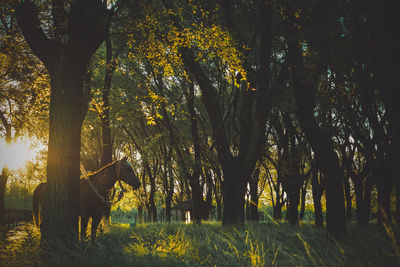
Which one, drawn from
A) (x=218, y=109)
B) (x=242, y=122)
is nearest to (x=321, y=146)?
(x=242, y=122)

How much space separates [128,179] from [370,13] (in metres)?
8.19

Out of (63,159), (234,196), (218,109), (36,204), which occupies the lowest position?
(36,204)

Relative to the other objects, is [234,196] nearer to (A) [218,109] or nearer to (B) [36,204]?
(A) [218,109]

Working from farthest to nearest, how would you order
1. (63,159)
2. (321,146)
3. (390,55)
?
1. (321,146)
2. (63,159)
3. (390,55)

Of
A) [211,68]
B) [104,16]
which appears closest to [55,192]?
[104,16]

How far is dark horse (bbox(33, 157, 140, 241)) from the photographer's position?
8430 mm

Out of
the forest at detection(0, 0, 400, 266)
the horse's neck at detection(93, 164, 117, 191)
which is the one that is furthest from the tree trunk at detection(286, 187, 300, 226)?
the horse's neck at detection(93, 164, 117, 191)

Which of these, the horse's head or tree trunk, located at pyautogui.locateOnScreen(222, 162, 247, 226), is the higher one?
the horse's head

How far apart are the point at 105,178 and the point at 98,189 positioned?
1.39 feet

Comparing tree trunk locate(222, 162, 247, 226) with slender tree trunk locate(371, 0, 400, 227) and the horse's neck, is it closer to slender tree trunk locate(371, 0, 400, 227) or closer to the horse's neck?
the horse's neck

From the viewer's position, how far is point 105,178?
29.7 feet

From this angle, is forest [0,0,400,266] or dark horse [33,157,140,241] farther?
dark horse [33,157,140,241]

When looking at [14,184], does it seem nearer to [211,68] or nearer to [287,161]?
[211,68]

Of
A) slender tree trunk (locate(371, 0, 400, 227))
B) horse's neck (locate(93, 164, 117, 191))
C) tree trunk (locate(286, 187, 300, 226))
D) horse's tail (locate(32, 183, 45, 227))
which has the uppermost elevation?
slender tree trunk (locate(371, 0, 400, 227))
